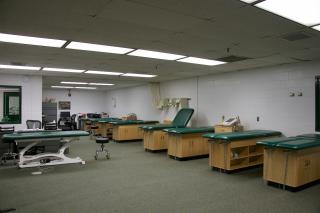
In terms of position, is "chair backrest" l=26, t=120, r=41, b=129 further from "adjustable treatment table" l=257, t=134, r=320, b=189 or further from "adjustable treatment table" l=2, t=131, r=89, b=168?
"adjustable treatment table" l=257, t=134, r=320, b=189

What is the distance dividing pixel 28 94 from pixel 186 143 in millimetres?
5618

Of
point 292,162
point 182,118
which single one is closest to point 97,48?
point 292,162

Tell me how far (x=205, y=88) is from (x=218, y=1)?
243 inches

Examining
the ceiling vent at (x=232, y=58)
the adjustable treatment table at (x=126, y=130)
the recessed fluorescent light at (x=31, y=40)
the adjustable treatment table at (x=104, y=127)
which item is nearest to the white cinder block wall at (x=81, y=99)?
the adjustable treatment table at (x=104, y=127)

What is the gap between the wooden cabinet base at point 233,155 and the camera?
556cm

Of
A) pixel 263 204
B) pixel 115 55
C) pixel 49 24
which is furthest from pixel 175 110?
pixel 49 24

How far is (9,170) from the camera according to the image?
18.8ft

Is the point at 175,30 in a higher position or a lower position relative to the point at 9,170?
higher

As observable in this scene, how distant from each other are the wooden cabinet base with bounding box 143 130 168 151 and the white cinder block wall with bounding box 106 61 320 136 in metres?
1.53

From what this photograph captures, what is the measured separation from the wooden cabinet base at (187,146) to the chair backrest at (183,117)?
1.27 metres

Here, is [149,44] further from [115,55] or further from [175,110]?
[175,110]

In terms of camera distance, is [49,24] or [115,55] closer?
[49,24]

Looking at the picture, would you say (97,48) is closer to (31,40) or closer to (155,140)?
(31,40)

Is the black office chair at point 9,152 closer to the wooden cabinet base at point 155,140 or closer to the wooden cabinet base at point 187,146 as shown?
the wooden cabinet base at point 155,140
